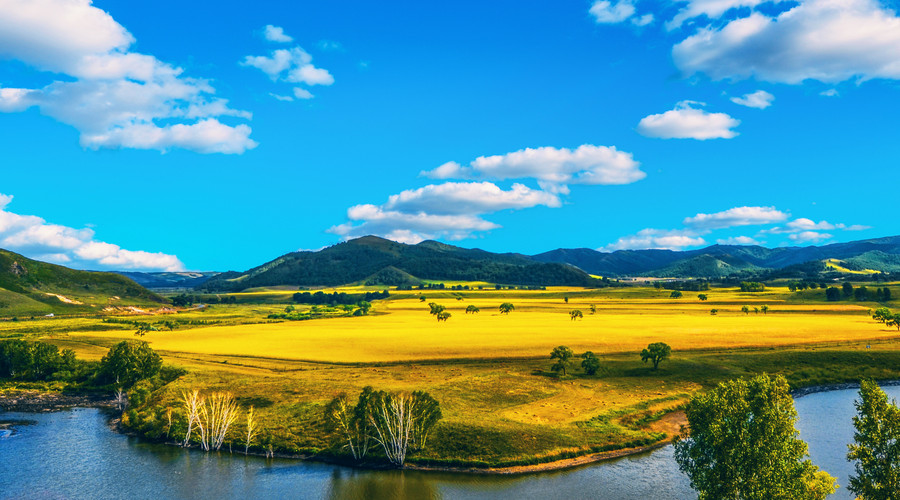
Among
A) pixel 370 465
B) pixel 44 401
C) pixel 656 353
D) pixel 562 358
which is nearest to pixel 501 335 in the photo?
pixel 562 358

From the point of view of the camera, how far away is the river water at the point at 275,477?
57938 mm

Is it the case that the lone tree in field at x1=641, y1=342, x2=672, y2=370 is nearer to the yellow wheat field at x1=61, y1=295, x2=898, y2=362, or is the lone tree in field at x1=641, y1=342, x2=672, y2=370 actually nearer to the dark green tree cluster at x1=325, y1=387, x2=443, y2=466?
the yellow wheat field at x1=61, y1=295, x2=898, y2=362

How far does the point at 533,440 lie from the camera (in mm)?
69062

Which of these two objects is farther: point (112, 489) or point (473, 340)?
point (473, 340)

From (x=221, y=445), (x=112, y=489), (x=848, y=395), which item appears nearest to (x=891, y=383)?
(x=848, y=395)

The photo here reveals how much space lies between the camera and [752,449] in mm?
41625

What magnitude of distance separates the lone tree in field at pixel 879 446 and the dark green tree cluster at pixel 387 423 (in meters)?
43.9

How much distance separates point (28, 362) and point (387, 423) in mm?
92791

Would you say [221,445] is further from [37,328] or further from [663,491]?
[37,328]

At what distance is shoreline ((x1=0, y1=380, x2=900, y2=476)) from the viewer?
64250 millimetres

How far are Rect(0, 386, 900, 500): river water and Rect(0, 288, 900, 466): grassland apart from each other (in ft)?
13.9

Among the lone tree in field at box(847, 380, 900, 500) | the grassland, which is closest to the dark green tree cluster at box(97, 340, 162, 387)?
the grassland

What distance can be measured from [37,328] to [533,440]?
186157 mm

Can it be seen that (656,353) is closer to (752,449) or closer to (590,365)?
(590,365)
